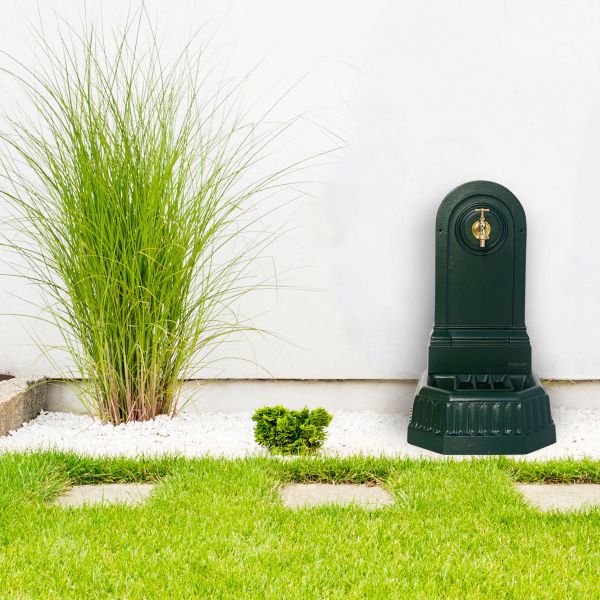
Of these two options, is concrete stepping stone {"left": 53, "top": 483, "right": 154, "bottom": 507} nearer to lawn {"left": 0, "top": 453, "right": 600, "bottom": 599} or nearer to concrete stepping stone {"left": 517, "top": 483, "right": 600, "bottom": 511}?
lawn {"left": 0, "top": 453, "right": 600, "bottom": 599}

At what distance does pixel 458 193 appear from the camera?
3201 millimetres

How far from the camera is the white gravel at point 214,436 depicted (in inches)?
113

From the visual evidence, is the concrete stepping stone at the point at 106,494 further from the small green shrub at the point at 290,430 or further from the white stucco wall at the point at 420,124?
the white stucco wall at the point at 420,124

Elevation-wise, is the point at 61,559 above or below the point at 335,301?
below

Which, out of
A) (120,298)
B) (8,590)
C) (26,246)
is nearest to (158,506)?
(8,590)

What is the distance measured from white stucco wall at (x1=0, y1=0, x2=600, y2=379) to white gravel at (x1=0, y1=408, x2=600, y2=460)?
1.47ft

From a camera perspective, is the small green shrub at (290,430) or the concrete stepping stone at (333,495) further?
the small green shrub at (290,430)

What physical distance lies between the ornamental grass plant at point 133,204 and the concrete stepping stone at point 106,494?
2.06ft

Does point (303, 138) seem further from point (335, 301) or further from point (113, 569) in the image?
point (113, 569)

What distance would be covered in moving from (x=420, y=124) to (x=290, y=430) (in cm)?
151

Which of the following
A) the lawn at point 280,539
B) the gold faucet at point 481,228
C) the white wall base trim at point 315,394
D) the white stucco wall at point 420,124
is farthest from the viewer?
the white wall base trim at point 315,394

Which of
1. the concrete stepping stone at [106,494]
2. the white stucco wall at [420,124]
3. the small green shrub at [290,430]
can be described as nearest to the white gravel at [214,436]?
the small green shrub at [290,430]

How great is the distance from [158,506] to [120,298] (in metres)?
1.02

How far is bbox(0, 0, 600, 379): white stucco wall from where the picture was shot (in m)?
3.53
